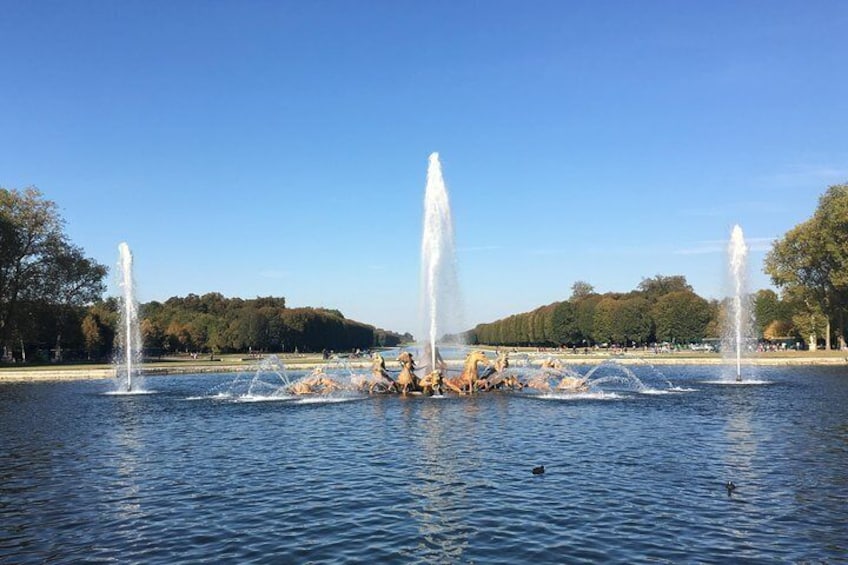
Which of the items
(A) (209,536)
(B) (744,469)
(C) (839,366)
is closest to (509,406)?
(B) (744,469)

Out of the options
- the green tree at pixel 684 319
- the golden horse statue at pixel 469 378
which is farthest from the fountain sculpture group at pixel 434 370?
the green tree at pixel 684 319

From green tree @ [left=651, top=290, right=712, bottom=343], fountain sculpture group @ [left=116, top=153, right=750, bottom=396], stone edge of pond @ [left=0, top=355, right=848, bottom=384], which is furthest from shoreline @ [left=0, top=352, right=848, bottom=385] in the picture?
green tree @ [left=651, top=290, right=712, bottom=343]

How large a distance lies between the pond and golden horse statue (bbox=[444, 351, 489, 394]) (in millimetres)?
8948

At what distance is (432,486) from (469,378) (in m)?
27.0

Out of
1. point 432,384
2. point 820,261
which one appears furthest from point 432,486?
point 820,261

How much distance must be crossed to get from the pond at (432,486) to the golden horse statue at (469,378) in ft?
29.4

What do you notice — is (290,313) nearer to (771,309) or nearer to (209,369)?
(209,369)

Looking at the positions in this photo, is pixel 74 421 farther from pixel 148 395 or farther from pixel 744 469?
pixel 744 469

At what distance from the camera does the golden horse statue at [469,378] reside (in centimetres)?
4475

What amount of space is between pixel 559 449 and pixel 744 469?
19.4ft

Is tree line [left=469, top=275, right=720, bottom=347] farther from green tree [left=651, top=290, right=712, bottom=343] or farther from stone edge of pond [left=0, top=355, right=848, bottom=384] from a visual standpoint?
stone edge of pond [left=0, top=355, right=848, bottom=384]

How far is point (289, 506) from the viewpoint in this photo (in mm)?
16828

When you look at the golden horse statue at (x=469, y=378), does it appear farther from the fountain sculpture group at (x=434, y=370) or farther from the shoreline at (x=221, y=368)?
the shoreline at (x=221, y=368)

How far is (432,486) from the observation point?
1848 cm
